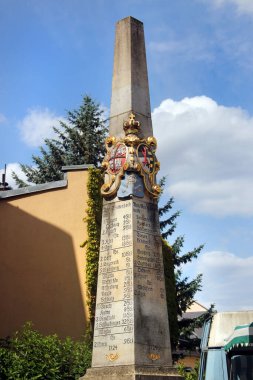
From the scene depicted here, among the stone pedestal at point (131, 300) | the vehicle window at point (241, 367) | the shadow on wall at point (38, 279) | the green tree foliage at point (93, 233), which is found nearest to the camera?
the vehicle window at point (241, 367)

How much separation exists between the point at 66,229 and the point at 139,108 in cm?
791

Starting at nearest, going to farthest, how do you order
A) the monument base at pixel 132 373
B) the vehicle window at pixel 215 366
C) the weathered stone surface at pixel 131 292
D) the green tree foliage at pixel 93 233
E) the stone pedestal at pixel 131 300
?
1. the vehicle window at pixel 215 366
2. the monument base at pixel 132 373
3. the stone pedestal at pixel 131 300
4. the weathered stone surface at pixel 131 292
5. the green tree foliage at pixel 93 233

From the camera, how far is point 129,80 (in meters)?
11.6

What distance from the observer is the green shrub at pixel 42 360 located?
12508 millimetres

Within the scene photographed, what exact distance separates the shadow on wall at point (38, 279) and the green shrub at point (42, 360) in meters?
3.72

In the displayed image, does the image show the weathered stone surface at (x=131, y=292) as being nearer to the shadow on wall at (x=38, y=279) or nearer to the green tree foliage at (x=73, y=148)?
the shadow on wall at (x=38, y=279)

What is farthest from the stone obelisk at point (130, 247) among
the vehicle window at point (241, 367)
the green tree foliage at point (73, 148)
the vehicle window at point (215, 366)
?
the green tree foliage at point (73, 148)

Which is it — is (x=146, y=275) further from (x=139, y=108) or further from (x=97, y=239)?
(x=97, y=239)

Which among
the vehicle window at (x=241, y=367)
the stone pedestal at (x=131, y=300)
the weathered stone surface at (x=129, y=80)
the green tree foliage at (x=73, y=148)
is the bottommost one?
the vehicle window at (x=241, y=367)

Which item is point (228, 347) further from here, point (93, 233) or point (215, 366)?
point (93, 233)

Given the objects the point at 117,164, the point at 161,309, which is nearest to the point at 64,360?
the point at 161,309

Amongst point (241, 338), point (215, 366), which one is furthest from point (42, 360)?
point (241, 338)

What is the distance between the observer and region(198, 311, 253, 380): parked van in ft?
25.2

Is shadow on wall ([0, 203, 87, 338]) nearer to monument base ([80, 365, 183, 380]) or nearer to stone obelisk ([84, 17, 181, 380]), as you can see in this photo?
stone obelisk ([84, 17, 181, 380])
